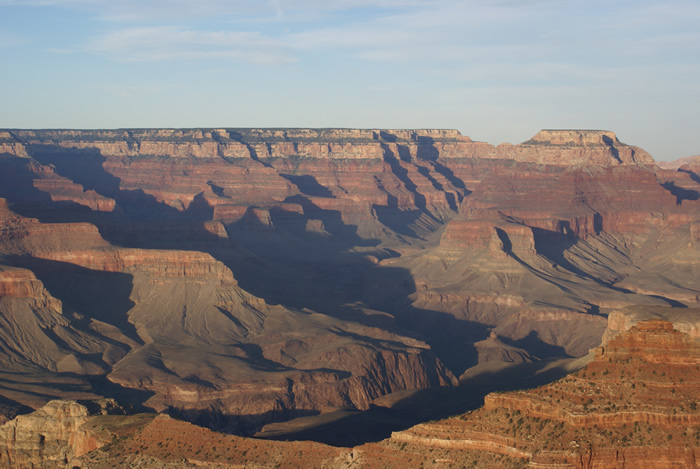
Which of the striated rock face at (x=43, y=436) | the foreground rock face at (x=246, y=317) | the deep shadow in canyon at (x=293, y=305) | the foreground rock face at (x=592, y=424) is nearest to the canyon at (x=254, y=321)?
the foreground rock face at (x=246, y=317)

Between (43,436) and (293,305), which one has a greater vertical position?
(43,436)

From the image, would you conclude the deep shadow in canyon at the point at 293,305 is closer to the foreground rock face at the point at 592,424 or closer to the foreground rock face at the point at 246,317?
the foreground rock face at the point at 246,317

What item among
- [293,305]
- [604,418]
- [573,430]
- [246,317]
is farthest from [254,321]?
[604,418]

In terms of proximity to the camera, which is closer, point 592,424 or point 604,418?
point 604,418

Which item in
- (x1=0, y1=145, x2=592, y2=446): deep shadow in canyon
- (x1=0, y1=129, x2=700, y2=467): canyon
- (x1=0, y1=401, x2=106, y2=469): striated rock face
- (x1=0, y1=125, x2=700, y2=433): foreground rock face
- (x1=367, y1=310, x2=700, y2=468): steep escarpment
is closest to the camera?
(x1=367, y1=310, x2=700, y2=468): steep escarpment

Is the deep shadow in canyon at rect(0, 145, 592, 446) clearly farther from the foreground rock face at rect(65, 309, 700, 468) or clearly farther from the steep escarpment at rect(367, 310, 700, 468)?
the steep escarpment at rect(367, 310, 700, 468)

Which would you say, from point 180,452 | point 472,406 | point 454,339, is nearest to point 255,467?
point 180,452

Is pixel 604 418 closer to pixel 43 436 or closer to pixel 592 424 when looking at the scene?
pixel 592 424

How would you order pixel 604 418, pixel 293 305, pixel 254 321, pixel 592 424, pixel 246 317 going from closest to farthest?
pixel 604 418
pixel 592 424
pixel 254 321
pixel 246 317
pixel 293 305

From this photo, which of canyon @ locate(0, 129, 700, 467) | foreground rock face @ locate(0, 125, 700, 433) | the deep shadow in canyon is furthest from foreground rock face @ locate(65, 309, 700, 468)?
foreground rock face @ locate(0, 125, 700, 433)
